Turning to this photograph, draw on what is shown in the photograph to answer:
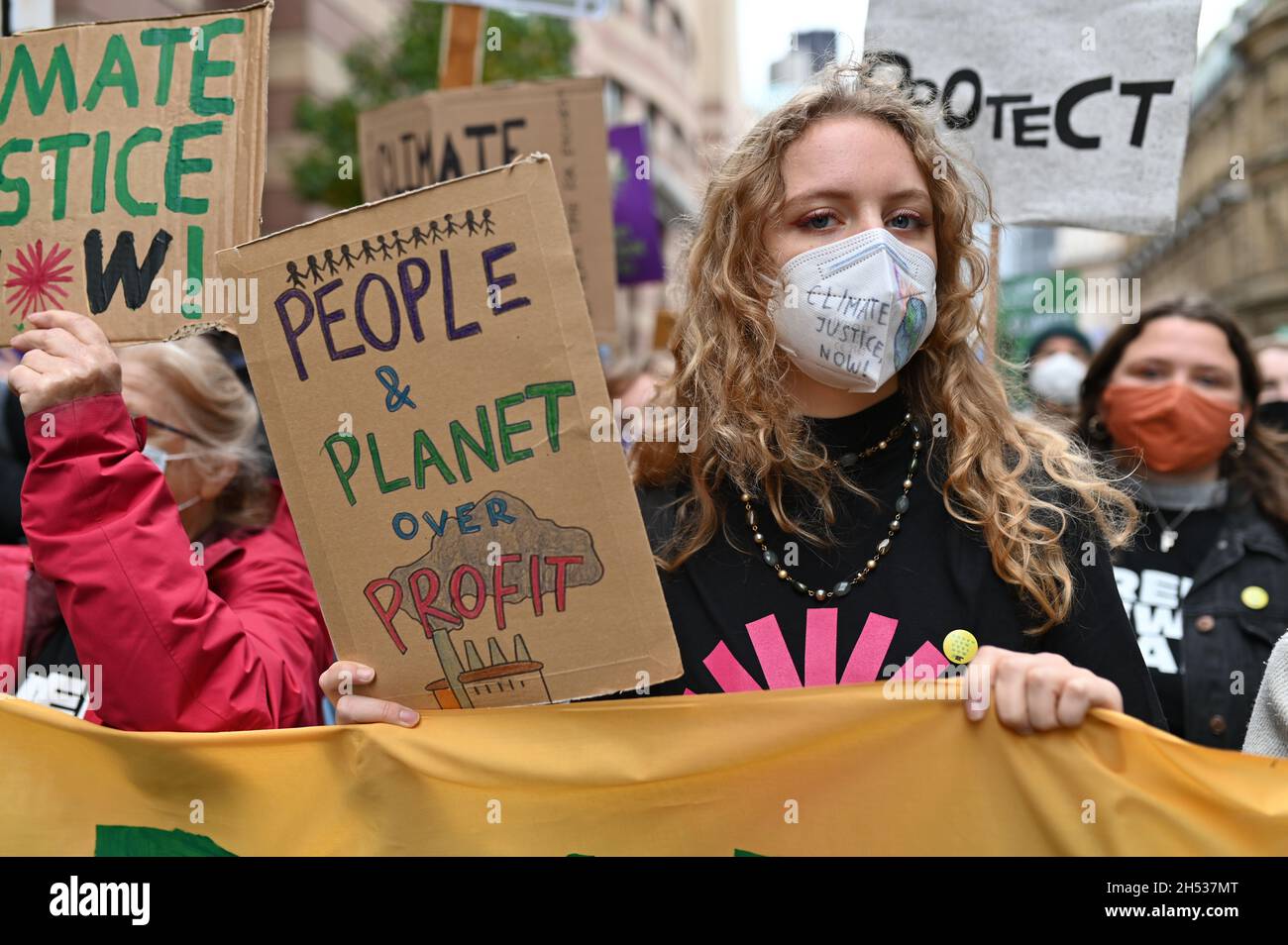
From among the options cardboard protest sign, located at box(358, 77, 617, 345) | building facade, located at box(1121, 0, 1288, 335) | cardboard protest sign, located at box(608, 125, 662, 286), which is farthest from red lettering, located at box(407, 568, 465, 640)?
building facade, located at box(1121, 0, 1288, 335)

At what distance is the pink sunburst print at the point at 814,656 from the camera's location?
1.87 m

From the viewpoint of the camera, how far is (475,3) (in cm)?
430

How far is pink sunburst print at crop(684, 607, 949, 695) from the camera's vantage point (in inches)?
73.7

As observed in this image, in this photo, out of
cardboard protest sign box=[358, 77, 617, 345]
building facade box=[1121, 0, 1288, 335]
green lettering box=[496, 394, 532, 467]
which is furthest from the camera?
building facade box=[1121, 0, 1288, 335]

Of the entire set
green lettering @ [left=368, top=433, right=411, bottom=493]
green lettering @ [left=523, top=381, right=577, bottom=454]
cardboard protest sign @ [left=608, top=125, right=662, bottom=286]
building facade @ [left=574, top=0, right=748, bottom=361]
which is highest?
building facade @ [left=574, top=0, right=748, bottom=361]

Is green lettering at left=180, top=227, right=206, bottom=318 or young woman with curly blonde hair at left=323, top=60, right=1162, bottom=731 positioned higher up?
green lettering at left=180, top=227, right=206, bottom=318

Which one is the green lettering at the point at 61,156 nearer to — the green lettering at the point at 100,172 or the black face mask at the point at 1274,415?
the green lettering at the point at 100,172

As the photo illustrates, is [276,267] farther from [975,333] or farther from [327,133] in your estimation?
[327,133]

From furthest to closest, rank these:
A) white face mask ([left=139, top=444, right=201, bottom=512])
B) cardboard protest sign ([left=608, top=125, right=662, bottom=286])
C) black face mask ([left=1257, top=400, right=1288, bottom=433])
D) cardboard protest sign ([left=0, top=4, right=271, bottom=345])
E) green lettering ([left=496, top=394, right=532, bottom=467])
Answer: cardboard protest sign ([left=608, top=125, right=662, bottom=286]), black face mask ([left=1257, top=400, right=1288, bottom=433]), white face mask ([left=139, top=444, right=201, bottom=512]), cardboard protest sign ([left=0, top=4, right=271, bottom=345]), green lettering ([left=496, top=394, right=532, bottom=467])

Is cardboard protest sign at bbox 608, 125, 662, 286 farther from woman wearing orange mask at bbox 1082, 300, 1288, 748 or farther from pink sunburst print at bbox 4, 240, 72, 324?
pink sunburst print at bbox 4, 240, 72, 324

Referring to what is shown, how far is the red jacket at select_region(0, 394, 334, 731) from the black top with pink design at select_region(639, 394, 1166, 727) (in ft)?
2.26

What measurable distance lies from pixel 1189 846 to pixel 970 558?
1.61ft

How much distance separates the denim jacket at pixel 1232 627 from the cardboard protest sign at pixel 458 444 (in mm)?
1506
